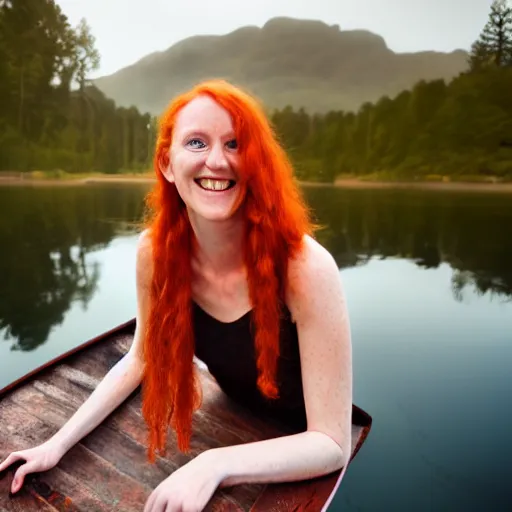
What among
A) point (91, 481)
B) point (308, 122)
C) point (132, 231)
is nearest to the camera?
point (91, 481)

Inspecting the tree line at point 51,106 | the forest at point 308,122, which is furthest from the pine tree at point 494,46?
the tree line at point 51,106

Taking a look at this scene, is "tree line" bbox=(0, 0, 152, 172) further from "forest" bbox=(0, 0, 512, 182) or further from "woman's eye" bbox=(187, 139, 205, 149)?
"woman's eye" bbox=(187, 139, 205, 149)

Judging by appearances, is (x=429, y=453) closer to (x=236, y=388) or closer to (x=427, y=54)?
(x=236, y=388)

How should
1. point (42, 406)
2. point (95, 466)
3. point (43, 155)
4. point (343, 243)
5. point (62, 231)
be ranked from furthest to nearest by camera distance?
point (43, 155)
point (343, 243)
point (62, 231)
point (42, 406)
point (95, 466)

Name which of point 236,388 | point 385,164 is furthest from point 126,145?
point 236,388

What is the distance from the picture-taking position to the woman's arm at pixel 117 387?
0.94 meters

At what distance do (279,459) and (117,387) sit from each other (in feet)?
1.45

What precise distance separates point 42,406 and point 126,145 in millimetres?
10743

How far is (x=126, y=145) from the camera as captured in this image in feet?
36.6

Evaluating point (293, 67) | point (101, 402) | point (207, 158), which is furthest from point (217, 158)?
point (293, 67)

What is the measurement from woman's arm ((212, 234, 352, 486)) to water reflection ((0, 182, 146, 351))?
12.1ft

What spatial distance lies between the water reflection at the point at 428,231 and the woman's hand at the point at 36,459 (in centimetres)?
604

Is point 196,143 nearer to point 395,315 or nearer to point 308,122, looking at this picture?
point 395,315

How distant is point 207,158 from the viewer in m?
0.75
